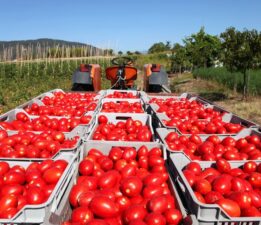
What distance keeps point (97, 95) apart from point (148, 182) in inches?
183

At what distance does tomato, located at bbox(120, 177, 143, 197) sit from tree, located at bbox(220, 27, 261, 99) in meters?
12.8

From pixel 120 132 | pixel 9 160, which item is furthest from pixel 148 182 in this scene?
pixel 120 132

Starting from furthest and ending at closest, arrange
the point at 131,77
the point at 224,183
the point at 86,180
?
the point at 131,77 → the point at 86,180 → the point at 224,183

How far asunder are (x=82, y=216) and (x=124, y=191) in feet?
Result: 1.76

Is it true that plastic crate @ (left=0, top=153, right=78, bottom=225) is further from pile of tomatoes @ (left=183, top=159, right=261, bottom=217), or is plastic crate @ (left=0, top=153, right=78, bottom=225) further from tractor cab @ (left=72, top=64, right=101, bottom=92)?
tractor cab @ (left=72, top=64, right=101, bottom=92)

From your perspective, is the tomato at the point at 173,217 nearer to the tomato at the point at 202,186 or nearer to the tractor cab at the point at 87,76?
the tomato at the point at 202,186

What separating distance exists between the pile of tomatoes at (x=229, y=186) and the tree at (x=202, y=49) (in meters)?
26.8

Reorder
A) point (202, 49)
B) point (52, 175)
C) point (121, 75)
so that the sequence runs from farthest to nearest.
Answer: point (202, 49) < point (121, 75) < point (52, 175)

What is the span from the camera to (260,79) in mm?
15875

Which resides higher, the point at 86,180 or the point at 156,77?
the point at 156,77

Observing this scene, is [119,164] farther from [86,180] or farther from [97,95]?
[97,95]

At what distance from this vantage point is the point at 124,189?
8.98 feet

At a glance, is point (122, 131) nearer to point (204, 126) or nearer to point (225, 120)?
point (204, 126)

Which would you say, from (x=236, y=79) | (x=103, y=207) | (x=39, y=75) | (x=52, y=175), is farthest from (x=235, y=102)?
(x=39, y=75)
